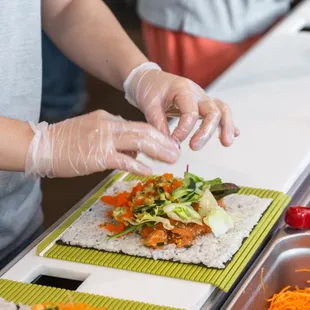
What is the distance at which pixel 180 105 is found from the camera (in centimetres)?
181

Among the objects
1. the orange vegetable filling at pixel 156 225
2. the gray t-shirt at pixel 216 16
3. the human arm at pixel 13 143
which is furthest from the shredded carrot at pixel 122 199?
the gray t-shirt at pixel 216 16

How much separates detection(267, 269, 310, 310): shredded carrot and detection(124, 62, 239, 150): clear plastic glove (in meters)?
0.38

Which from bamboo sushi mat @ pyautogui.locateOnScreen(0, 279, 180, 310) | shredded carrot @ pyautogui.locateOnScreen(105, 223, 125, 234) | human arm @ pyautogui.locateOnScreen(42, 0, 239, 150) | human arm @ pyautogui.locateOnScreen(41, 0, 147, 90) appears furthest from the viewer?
human arm @ pyautogui.locateOnScreen(41, 0, 147, 90)

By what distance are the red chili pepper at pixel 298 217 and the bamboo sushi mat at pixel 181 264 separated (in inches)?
1.4

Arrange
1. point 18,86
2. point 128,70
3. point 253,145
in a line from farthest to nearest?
point 253,145, point 128,70, point 18,86

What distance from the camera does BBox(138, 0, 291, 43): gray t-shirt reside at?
10.4ft

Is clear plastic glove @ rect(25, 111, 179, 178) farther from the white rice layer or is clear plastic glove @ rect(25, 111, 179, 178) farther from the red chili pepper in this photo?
the red chili pepper

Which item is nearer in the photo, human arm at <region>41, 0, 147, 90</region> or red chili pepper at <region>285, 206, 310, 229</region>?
red chili pepper at <region>285, 206, 310, 229</region>

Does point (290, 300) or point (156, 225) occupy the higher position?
point (156, 225)

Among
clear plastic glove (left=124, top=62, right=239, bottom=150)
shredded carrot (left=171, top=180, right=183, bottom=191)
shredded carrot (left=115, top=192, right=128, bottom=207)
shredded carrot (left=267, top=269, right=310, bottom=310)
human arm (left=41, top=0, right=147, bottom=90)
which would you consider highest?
human arm (left=41, top=0, right=147, bottom=90)

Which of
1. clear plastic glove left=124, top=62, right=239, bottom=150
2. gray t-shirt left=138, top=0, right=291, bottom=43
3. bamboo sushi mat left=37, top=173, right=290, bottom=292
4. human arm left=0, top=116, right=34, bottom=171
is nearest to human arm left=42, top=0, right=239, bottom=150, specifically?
clear plastic glove left=124, top=62, right=239, bottom=150

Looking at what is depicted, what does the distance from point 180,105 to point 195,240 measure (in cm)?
35

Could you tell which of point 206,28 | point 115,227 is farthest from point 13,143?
point 206,28

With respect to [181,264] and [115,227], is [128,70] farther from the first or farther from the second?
[181,264]
